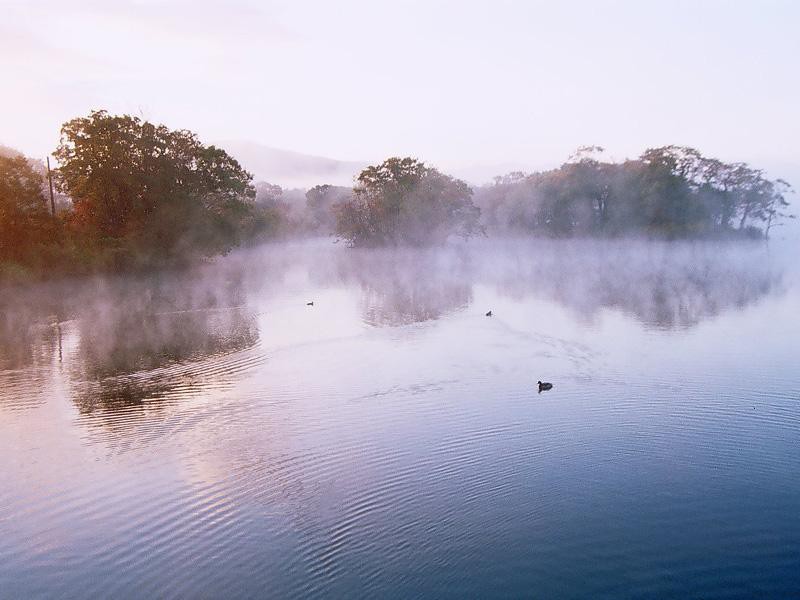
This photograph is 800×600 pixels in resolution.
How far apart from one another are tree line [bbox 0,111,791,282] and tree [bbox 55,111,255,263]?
105mm

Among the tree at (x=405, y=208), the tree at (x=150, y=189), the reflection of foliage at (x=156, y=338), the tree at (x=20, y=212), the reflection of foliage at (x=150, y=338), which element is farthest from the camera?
the tree at (x=405, y=208)

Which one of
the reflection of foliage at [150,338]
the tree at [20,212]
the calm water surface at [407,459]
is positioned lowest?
the calm water surface at [407,459]

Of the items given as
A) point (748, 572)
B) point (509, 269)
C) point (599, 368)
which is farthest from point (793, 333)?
point (509, 269)

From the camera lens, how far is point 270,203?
423 feet

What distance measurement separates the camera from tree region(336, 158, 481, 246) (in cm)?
8888

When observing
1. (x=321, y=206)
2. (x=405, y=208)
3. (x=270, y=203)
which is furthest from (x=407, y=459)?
(x=321, y=206)

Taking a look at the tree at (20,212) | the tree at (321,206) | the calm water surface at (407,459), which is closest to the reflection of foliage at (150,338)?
the calm water surface at (407,459)

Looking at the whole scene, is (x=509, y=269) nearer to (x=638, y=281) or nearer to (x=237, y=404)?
(x=638, y=281)

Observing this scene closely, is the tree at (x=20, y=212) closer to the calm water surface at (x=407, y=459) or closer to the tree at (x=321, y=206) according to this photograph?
the calm water surface at (x=407, y=459)

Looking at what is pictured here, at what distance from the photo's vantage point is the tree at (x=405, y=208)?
292 feet

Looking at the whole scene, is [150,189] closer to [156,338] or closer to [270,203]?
[156,338]

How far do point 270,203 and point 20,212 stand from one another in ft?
256

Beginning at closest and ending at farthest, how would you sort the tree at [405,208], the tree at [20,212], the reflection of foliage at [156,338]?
1. the reflection of foliage at [156,338]
2. the tree at [20,212]
3. the tree at [405,208]

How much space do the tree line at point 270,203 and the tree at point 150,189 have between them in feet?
0.34
